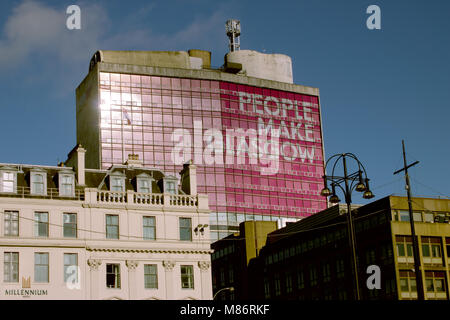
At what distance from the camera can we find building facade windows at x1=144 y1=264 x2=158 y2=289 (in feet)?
209

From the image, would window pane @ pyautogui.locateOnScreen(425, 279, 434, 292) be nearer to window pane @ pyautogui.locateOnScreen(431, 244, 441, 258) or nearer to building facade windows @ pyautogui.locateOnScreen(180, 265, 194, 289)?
window pane @ pyautogui.locateOnScreen(431, 244, 441, 258)

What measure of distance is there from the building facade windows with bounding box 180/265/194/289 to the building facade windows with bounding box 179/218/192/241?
8.43 feet

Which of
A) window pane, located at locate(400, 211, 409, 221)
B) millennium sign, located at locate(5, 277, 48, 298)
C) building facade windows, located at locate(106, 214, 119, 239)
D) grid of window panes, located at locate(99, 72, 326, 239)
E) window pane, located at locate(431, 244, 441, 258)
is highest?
grid of window panes, located at locate(99, 72, 326, 239)

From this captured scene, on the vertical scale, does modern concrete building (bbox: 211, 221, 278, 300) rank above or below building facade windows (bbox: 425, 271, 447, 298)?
above

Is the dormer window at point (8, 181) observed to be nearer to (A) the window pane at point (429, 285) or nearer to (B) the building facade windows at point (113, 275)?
(B) the building facade windows at point (113, 275)

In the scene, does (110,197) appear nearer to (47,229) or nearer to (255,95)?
(47,229)

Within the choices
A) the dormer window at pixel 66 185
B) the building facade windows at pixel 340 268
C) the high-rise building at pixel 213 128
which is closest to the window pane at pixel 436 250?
the building facade windows at pixel 340 268

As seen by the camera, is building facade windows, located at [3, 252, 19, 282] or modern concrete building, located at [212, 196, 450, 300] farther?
modern concrete building, located at [212, 196, 450, 300]

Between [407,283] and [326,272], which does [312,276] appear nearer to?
[326,272]

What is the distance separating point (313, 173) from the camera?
165 meters

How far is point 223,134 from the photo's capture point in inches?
6166

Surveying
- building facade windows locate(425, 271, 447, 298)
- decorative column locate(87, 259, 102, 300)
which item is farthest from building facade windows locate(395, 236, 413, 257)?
decorative column locate(87, 259, 102, 300)
